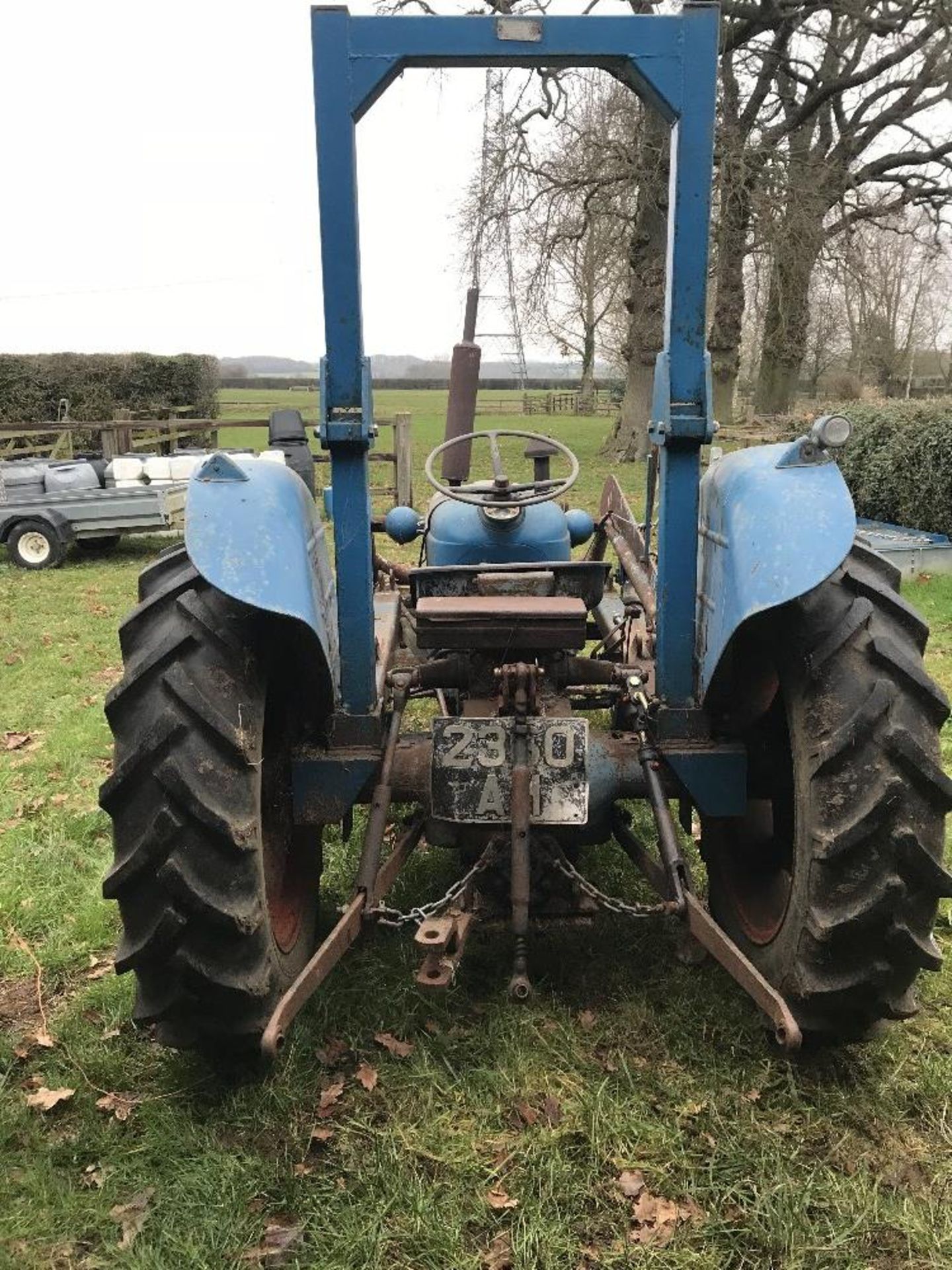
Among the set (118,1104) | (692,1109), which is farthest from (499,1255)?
(118,1104)

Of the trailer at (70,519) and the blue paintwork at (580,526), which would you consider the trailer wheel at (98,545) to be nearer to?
the trailer at (70,519)

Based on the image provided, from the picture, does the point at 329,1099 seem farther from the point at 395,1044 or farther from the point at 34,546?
the point at 34,546

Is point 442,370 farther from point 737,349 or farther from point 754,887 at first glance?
point 754,887

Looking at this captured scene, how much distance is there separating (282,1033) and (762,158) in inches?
715

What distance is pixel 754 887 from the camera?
3.13 meters

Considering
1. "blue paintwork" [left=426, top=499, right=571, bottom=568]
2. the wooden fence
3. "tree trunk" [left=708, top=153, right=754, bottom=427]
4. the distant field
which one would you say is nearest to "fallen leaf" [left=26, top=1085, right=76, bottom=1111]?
"blue paintwork" [left=426, top=499, right=571, bottom=568]

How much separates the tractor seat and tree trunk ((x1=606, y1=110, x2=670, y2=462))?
11.1 m

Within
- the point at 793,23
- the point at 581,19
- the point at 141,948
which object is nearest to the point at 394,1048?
the point at 141,948

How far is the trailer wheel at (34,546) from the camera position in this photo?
11008 millimetres

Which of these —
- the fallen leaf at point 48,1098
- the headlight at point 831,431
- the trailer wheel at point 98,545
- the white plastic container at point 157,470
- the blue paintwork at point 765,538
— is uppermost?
the headlight at point 831,431

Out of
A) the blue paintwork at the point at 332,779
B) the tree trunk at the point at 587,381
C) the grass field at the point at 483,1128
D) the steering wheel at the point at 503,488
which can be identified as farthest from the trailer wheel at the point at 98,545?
the tree trunk at the point at 587,381

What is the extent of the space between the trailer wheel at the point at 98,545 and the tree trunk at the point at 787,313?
37.2 ft

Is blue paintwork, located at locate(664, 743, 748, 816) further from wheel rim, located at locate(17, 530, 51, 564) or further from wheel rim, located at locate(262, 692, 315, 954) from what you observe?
wheel rim, located at locate(17, 530, 51, 564)

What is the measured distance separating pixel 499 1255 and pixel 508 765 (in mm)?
1125
